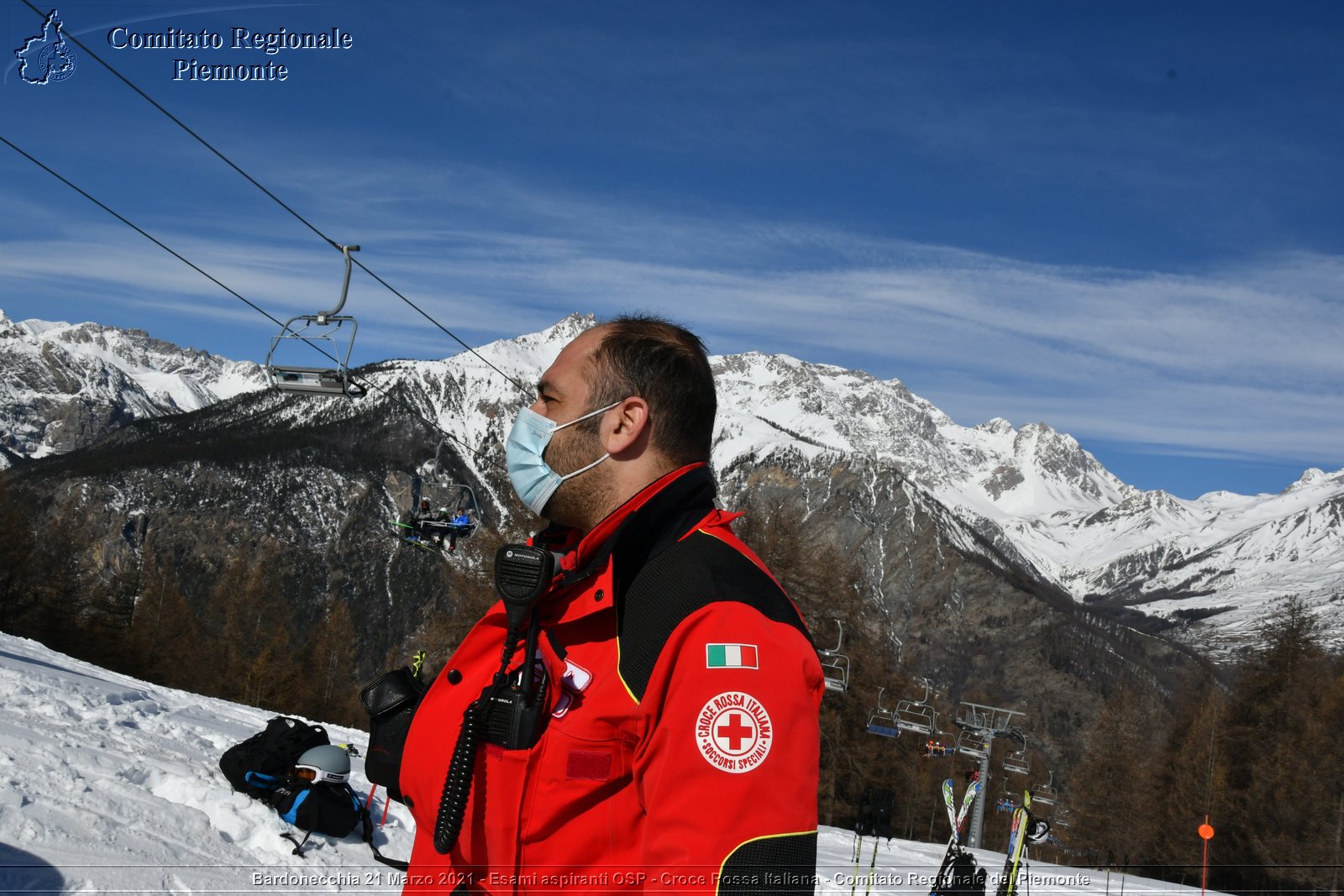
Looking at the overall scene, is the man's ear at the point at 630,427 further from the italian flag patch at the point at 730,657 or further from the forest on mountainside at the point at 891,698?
the forest on mountainside at the point at 891,698

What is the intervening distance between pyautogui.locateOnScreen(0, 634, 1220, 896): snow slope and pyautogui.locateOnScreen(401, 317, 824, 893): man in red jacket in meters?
4.46

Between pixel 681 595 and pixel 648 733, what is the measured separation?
253 millimetres

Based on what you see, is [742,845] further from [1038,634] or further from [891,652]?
[1038,634]

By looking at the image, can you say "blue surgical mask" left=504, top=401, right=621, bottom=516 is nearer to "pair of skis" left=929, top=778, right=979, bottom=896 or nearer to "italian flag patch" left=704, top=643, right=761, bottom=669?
"italian flag patch" left=704, top=643, right=761, bottom=669

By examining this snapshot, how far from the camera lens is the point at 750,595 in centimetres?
174

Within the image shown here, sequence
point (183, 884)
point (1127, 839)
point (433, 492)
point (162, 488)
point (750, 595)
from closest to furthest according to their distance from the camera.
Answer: point (750, 595) → point (183, 884) → point (433, 492) → point (1127, 839) → point (162, 488)

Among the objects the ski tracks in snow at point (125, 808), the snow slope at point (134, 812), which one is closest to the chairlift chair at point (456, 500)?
the snow slope at point (134, 812)

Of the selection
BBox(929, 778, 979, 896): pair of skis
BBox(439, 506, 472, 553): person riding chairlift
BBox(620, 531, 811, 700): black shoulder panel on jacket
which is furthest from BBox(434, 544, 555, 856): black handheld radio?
BBox(439, 506, 472, 553): person riding chairlift

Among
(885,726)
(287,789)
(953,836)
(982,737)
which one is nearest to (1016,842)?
(953,836)

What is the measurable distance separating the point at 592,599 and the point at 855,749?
3360 cm

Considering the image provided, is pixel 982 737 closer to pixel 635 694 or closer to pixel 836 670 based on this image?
pixel 836 670

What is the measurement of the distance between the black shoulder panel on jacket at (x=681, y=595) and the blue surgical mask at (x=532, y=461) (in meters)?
0.47

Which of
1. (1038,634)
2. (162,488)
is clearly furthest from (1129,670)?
(162,488)

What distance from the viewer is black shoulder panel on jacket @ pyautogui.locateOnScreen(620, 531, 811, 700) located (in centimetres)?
174
